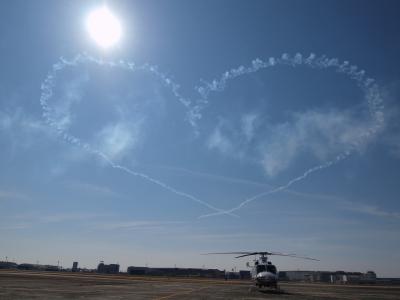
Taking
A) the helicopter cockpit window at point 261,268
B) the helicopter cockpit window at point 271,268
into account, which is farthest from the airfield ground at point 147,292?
the helicopter cockpit window at point 271,268

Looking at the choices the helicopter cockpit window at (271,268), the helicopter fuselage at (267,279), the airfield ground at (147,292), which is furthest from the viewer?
the helicopter cockpit window at (271,268)

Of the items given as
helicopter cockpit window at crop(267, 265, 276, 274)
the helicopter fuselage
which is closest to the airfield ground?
the helicopter fuselage

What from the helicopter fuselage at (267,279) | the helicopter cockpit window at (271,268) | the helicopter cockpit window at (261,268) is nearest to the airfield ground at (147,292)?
the helicopter fuselage at (267,279)

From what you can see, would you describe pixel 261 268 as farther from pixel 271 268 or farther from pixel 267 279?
pixel 267 279

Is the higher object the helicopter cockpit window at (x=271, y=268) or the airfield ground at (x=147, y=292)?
the helicopter cockpit window at (x=271, y=268)

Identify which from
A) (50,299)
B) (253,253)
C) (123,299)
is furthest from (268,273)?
(50,299)

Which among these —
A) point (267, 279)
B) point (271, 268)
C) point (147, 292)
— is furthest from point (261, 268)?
point (147, 292)

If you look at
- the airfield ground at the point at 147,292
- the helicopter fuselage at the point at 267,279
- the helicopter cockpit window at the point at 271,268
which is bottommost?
the airfield ground at the point at 147,292

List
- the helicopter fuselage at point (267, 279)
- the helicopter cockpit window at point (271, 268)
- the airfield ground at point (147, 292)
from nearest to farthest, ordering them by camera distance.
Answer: the airfield ground at point (147, 292) < the helicopter fuselage at point (267, 279) < the helicopter cockpit window at point (271, 268)

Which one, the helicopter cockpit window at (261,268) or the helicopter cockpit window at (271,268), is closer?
the helicopter cockpit window at (271,268)

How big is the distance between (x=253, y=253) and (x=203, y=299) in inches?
1318

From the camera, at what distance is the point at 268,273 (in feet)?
155

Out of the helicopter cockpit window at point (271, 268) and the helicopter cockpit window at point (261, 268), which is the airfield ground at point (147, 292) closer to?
the helicopter cockpit window at point (261, 268)

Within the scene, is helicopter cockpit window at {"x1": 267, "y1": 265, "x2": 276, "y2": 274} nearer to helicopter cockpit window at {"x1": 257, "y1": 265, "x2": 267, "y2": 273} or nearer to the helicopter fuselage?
helicopter cockpit window at {"x1": 257, "y1": 265, "x2": 267, "y2": 273}
